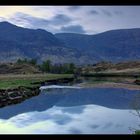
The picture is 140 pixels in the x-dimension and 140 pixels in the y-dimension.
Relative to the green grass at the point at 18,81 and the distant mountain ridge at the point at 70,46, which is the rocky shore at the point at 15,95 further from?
the distant mountain ridge at the point at 70,46

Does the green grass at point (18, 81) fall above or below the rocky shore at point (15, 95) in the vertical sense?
above

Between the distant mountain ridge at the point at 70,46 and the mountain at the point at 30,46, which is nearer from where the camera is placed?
the mountain at the point at 30,46

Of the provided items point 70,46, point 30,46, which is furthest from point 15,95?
point 70,46

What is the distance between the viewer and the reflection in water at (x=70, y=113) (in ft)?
51.6

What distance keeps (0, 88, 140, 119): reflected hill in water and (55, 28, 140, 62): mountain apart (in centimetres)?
12600

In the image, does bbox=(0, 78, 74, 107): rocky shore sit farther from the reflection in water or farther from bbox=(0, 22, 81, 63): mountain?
bbox=(0, 22, 81, 63): mountain

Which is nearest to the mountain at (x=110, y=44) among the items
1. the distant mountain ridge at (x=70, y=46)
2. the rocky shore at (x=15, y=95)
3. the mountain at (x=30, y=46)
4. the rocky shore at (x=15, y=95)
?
the distant mountain ridge at (x=70, y=46)

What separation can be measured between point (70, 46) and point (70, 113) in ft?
465

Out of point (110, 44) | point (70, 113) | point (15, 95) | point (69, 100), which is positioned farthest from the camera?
point (110, 44)

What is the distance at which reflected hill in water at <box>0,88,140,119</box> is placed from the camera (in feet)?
72.2

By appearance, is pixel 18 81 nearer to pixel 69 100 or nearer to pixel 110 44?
pixel 69 100

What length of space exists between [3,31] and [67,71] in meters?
124

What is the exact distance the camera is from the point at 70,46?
164 m
